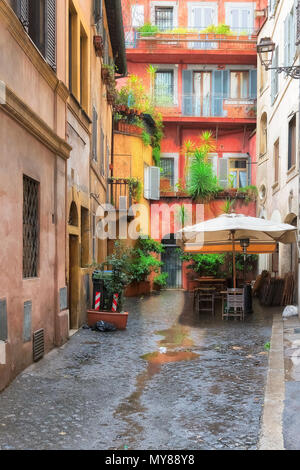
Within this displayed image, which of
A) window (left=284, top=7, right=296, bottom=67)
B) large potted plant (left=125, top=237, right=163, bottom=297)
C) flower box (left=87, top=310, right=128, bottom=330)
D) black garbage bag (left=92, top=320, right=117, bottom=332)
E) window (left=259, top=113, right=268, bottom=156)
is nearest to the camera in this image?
black garbage bag (left=92, top=320, right=117, bottom=332)

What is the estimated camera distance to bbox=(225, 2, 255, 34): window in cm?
2732

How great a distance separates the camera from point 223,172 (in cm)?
2689

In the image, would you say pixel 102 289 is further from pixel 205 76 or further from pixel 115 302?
pixel 205 76

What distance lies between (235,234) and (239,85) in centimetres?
1346

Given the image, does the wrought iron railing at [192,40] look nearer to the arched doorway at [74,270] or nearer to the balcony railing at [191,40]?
the balcony railing at [191,40]

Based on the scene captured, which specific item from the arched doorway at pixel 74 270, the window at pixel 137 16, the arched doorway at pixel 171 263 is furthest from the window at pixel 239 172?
the arched doorway at pixel 74 270

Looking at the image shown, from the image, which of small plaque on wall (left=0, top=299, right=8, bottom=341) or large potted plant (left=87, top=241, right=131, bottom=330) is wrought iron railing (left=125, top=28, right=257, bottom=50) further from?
small plaque on wall (left=0, top=299, right=8, bottom=341)

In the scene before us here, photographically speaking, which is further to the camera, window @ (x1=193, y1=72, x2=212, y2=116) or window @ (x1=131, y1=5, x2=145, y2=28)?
window @ (x1=131, y1=5, x2=145, y2=28)

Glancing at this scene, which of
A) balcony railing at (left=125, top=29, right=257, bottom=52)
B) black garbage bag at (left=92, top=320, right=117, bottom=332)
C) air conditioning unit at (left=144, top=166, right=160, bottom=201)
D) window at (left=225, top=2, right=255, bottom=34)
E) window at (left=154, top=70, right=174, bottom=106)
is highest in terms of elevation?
window at (left=225, top=2, right=255, bottom=34)

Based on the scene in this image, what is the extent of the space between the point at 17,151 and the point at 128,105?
15.3 meters

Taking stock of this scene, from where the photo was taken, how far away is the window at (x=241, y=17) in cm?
2732

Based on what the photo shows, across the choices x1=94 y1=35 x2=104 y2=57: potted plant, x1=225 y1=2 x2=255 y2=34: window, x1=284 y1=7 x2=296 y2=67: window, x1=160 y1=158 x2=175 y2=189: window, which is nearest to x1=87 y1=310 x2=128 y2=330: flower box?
x1=94 y1=35 x2=104 y2=57: potted plant

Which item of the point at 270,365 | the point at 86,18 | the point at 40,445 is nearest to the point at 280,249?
the point at 86,18

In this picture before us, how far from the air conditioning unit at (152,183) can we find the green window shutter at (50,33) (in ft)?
48.3
